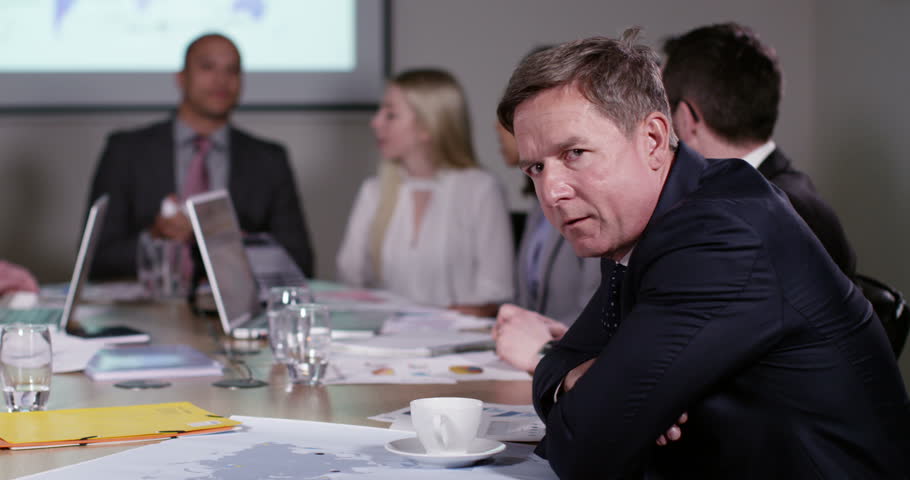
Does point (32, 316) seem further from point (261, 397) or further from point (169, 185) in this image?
point (169, 185)

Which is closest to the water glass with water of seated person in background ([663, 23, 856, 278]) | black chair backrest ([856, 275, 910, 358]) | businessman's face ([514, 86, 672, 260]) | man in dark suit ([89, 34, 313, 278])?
man in dark suit ([89, 34, 313, 278])

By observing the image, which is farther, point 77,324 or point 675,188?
point 77,324

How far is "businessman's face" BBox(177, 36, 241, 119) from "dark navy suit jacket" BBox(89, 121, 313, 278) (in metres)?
0.16

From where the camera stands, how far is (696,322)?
1043mm

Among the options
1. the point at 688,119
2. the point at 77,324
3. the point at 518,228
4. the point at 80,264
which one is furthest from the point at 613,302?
the point at 518,228

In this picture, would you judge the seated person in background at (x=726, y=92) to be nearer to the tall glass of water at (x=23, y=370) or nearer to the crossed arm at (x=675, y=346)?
the crossed arm at (x=675, y=346)

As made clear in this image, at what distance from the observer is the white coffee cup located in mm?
1142

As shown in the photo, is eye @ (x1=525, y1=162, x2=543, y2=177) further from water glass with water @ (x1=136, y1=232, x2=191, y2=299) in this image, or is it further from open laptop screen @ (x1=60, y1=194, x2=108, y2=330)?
water glass with water @ (x1=136, y1=232, x2=191, y2=299)

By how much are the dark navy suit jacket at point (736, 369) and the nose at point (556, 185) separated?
11cm

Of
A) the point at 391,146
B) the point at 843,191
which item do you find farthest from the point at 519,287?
the point at 843,191

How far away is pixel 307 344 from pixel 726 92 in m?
1.05

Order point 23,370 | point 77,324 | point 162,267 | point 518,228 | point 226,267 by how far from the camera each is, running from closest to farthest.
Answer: point 23,370
point 226,267
point 77,324
point 162,267
point 518,228

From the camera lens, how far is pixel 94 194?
3.93 m

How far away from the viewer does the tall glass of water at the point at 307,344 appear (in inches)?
65.2
